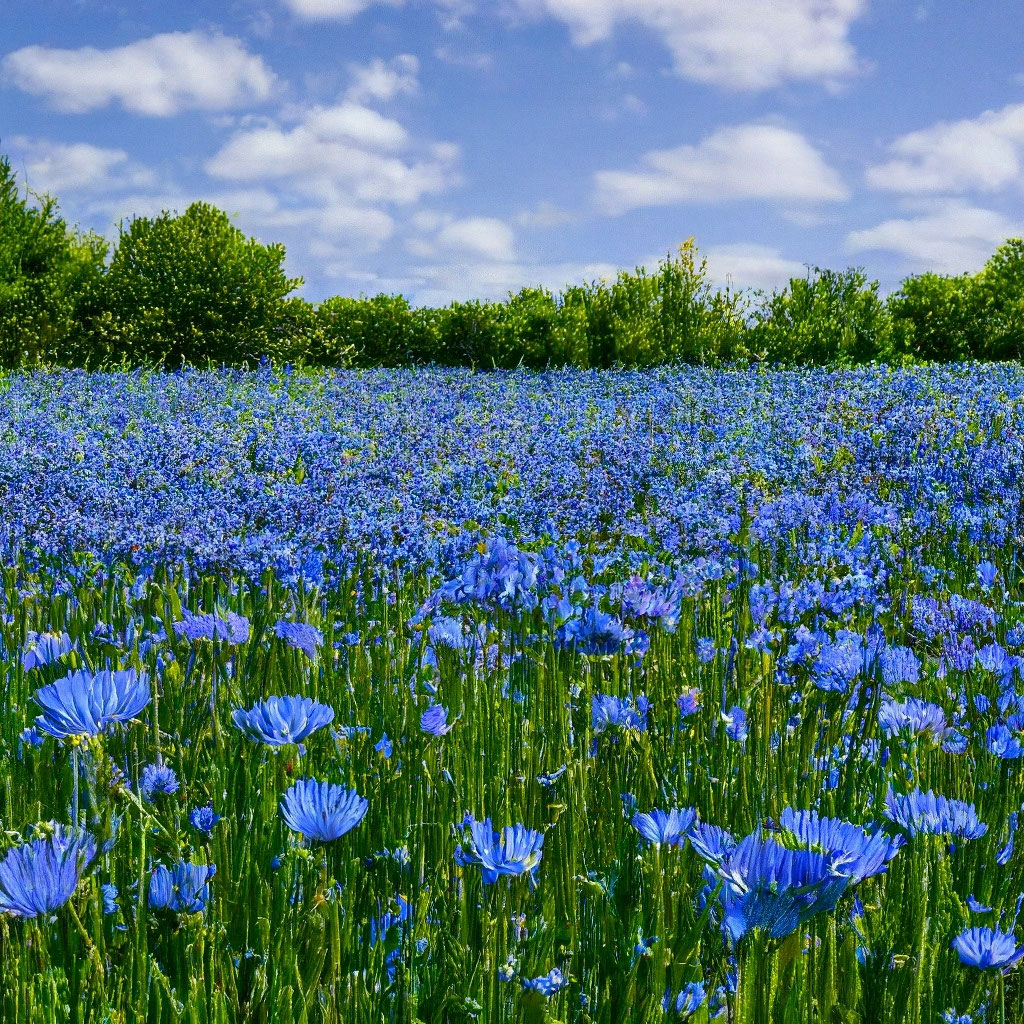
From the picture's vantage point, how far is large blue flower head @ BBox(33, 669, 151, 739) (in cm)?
123

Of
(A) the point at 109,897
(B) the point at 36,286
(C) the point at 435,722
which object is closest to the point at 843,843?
(C) the point at 435,722

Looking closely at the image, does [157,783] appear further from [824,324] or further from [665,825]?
Answer: [824,324]

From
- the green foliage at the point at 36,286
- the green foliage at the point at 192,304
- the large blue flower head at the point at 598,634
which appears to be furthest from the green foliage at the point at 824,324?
the large blue flower head at the point at 598,634

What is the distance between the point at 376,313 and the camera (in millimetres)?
19812

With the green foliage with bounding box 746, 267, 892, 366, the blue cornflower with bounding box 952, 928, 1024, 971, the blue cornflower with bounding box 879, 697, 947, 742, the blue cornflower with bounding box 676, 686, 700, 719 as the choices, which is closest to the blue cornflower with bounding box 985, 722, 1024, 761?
the blue cornflower with bounding box 879, 697, 947, 742

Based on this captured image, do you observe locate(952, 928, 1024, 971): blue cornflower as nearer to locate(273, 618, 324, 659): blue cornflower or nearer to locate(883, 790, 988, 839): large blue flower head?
locate(883, 790, 988, 839): large blue flower head

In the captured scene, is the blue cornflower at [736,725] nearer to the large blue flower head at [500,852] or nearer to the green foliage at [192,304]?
the large blue flower head at [500,852]

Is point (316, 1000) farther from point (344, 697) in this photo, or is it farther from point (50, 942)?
point (344, 697)

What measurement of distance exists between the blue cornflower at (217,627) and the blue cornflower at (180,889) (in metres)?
0.84

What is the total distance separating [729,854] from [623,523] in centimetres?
473

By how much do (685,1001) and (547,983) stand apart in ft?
0.59

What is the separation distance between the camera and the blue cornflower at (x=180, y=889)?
1.31m

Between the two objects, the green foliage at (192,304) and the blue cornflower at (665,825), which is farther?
the green foliage at (192,304)

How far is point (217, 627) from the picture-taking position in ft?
7.26
